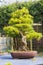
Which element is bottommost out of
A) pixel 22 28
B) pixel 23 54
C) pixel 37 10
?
pixel 23 54

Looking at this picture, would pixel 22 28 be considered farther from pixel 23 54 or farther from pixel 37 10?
pixel 37 10

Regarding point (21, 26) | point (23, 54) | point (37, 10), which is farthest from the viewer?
point (37, 10)

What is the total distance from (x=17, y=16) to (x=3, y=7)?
3.58 meters

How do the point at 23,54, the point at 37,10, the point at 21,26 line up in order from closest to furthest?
1. the point at 23,54
2. the point at 21,26
3. the point at 37,10

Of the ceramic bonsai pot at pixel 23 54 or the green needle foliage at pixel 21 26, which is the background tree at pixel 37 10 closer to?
the green needle foliage at pixel 21 26

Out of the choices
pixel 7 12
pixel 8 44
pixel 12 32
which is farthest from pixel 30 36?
pixel 7 12

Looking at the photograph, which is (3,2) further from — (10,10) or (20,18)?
(20,18)

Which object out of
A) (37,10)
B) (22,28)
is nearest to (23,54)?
(22,28)

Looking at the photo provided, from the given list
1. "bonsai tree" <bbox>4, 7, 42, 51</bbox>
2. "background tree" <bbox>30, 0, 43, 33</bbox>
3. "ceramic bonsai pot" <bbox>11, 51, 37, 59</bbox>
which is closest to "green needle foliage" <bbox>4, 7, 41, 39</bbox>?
"bonsai tree" <bbox>4, 7, 42, 51</bbox>

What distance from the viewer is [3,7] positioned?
16234 millimetres

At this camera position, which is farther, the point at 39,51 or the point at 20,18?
the point at 39,51

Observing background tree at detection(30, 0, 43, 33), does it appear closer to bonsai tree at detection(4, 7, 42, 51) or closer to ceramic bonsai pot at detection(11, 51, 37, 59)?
bonsai tree at detection(4, 7, 42, 51)

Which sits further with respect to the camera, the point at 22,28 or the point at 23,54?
the point at 22,28

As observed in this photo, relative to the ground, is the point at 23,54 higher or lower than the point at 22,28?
lower
